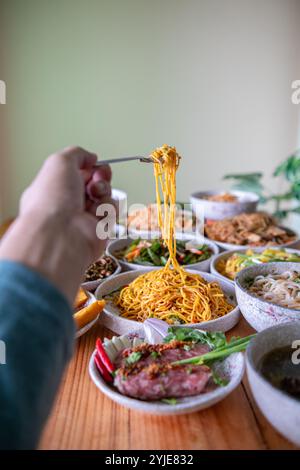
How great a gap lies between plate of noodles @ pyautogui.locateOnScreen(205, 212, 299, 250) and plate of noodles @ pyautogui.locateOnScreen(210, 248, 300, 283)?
102 millimetres

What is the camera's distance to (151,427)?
2.71ft

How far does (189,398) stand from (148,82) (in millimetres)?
3089

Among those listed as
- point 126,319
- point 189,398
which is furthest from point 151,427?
point 126,319

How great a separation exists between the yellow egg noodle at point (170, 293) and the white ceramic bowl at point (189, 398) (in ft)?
0.87

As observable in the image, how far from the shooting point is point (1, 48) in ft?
10.2

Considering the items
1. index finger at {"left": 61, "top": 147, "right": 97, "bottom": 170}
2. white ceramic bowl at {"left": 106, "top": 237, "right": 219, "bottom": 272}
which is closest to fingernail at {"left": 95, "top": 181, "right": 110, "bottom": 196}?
index finger at {"left": 61, "top": 147, "right": 97, "bottom": 170}

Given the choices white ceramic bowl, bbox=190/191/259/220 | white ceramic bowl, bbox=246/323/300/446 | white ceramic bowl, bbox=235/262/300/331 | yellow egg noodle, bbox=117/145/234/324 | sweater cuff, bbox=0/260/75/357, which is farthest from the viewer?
white ceramic bowl, bbox=190/191/259/220

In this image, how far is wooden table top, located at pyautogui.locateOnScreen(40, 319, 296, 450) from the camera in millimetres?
787

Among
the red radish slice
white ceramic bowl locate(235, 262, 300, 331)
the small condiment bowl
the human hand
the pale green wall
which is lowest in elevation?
the red radish slice

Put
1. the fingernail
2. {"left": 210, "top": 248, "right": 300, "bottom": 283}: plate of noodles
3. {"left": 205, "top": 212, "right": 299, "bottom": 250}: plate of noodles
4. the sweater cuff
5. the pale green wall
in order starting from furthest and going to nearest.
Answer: the pale green wall → {"left": 205, "top": 212, "right": 299, "bottom": 250}: plate of noodles → {"left": 210, "top": 248, "right": 300, "bottom": 283}: plate of noodles → the fingernail → the sweater cuff

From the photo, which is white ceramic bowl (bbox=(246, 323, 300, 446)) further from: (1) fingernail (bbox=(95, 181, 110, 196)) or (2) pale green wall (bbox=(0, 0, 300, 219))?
(2) pale green wall (bbox=(0, 0, 300, 219))

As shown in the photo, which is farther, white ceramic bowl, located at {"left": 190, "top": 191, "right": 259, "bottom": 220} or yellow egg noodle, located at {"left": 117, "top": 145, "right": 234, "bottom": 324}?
white ceramic bowl, located at {"left": 190, "top": 191, "right": 259, "bottom": 220}

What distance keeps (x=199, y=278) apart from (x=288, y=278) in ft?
0.96

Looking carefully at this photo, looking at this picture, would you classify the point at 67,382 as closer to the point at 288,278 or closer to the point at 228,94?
the point at 288,278
